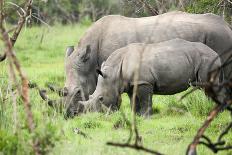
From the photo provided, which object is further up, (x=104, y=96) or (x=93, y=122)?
(x=104, y=96)

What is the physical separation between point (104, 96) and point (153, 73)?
73 centimetres

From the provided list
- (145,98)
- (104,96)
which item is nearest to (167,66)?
(145,98)

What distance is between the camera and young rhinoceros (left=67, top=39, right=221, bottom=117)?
833cm

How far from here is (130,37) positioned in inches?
377

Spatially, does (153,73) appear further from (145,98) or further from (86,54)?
(86,54)

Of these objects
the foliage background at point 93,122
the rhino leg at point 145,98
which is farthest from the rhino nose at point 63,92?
the rhino leg at point 145,98

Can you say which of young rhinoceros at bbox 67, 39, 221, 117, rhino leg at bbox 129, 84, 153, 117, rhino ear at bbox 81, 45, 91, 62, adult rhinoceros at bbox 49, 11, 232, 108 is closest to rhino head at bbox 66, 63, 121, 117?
young rhinoceros at bbox 67, 39, 221, 117

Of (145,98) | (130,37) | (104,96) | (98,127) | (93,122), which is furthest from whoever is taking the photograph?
(130,37)

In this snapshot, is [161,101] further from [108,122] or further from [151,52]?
[108,122]

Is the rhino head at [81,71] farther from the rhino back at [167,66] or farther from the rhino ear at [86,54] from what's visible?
the rhino back at [167,66]

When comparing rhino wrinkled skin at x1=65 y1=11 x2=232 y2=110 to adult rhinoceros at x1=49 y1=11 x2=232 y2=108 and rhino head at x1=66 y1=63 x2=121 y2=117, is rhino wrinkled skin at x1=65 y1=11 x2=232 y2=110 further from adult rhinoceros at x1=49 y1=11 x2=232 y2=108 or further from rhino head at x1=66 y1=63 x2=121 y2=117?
rhino head at x1=66 y1=63 x2=121 y2=117

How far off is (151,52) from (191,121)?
4.25ft

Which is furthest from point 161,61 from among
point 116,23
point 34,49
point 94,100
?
point 34,49

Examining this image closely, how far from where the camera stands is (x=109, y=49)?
9.59m
